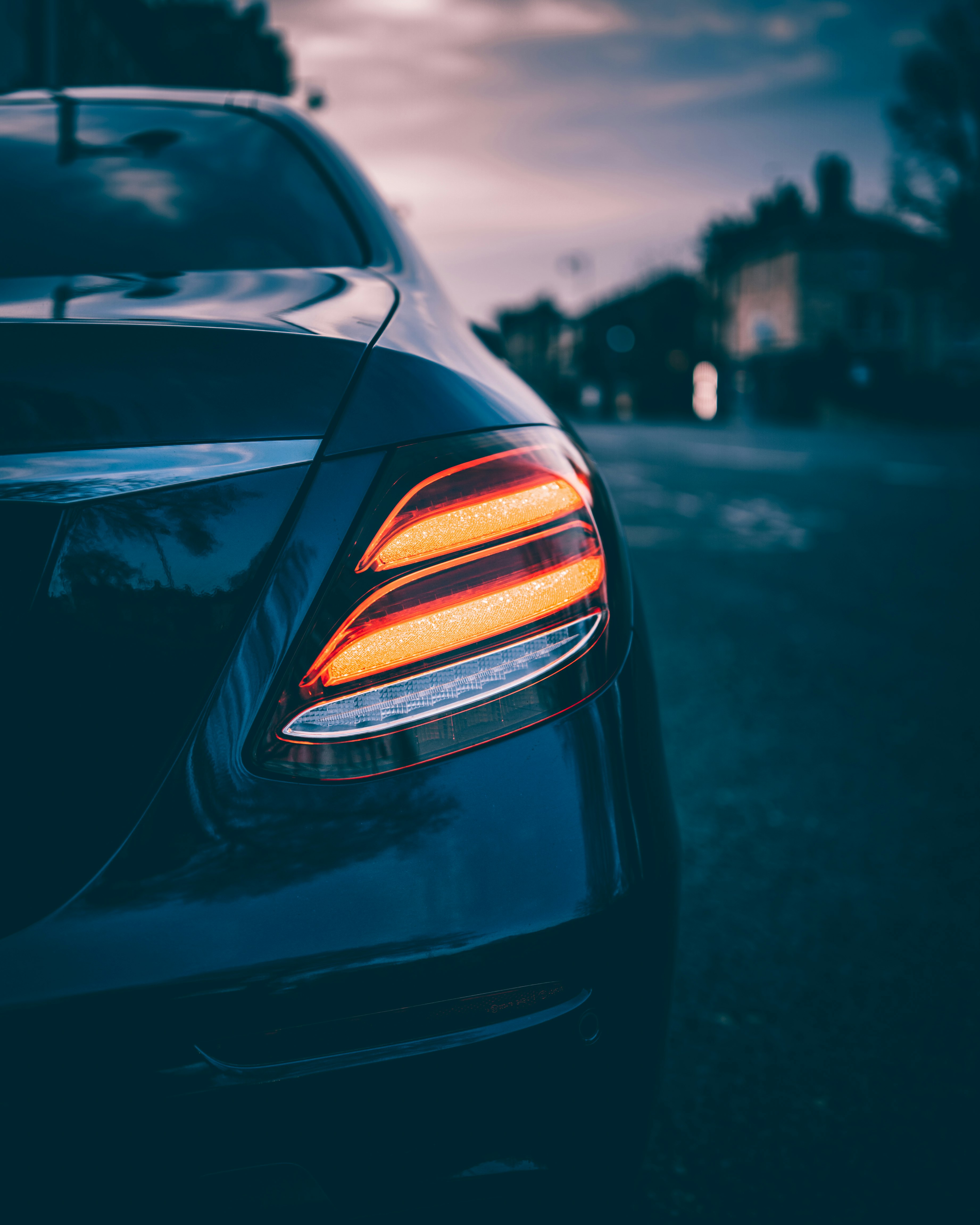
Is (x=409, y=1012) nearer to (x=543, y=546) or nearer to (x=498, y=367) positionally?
(x=543, y=546)

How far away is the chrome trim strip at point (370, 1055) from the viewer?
85 centimetres

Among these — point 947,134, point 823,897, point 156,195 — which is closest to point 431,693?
point 156,195

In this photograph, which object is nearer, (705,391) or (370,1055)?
(370,1055)

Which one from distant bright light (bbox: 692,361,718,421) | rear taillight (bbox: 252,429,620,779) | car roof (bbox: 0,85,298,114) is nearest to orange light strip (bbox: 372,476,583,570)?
rear taillight (bbox: 252,429,620,779)

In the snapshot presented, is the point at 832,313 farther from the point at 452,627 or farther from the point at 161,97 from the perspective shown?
the point at 452,627

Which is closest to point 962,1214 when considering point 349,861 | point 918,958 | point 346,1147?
point 918,958

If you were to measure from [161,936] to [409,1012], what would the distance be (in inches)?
9.5

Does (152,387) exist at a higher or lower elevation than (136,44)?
lower

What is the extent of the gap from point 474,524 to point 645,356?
61.0 meters

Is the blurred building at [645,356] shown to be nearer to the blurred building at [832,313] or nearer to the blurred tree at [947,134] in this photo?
the blurred building at [832,313]

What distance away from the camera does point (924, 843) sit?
274 centimetres

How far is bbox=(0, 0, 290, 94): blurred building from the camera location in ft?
23.4

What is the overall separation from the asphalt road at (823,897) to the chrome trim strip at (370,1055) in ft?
2.77

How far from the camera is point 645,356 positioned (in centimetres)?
5897
